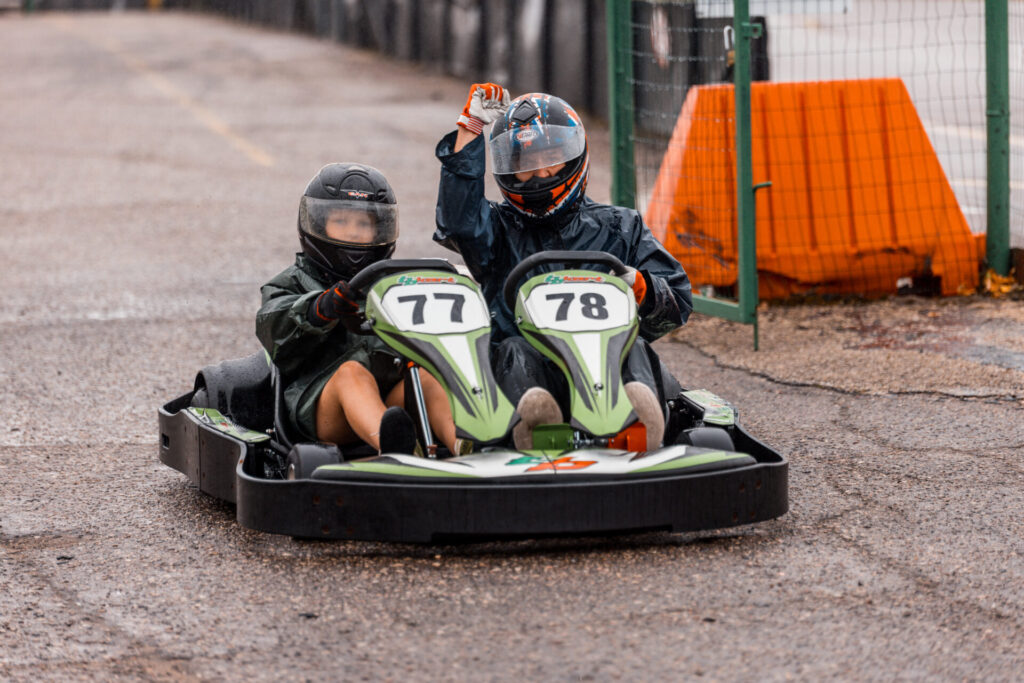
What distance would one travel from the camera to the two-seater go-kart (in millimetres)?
4047

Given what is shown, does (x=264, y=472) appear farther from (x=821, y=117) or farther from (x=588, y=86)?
(x=588, y=86)

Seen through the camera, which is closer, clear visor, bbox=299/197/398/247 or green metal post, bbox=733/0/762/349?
clear visor, bbox=299/197/398/247

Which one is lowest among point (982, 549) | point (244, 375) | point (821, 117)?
point (982, 549)

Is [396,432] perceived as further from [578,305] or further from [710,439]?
[710,439]

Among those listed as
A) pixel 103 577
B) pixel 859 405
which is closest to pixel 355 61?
pixel 859 405

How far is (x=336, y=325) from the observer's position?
4.87m

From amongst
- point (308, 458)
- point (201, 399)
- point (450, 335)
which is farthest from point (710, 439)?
point (201, 399)

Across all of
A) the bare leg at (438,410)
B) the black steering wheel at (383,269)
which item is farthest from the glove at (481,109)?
the bare leg at (438,410)

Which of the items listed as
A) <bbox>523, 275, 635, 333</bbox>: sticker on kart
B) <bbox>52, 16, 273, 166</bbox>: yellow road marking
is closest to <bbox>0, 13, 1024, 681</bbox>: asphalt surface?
<bbox>523, 275, 635, 333</bbox>: sticker on kart

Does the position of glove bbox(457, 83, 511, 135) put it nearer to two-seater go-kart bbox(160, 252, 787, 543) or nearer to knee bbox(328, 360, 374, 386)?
two-seater go-kart bbox(160, 252, 787, 543)

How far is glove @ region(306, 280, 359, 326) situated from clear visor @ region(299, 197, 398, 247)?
0.97 feet

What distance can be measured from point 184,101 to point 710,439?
14748mm

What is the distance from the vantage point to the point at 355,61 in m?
22.5

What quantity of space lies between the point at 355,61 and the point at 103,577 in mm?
18978
